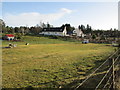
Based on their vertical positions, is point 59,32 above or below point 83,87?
Result: above

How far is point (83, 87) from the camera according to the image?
6.12 meters

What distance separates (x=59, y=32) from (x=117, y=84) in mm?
66598

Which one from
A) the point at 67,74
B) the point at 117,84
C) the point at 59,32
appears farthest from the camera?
the point at 59,32

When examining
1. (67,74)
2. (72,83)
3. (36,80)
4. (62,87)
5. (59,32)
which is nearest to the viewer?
(62,87)

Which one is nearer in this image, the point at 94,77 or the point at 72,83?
the point at 72,83

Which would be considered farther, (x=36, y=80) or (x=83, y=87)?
(x=36, y=80)

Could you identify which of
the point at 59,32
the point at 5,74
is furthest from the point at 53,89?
the point at 59,32

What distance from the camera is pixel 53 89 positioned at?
592 cm

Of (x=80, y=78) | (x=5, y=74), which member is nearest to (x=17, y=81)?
(x=5, y=74)

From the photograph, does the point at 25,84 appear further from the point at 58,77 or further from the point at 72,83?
the point at 72,83

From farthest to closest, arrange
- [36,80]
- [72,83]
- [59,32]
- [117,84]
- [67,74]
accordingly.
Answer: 1. [59,32]
2. [67,74]
3. [36,80]
4. [72,83]
5. [117,84]

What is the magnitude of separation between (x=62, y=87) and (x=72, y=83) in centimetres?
76

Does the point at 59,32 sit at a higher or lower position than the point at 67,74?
higher

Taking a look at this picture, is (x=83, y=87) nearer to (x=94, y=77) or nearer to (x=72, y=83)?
(x=72, y=83)
